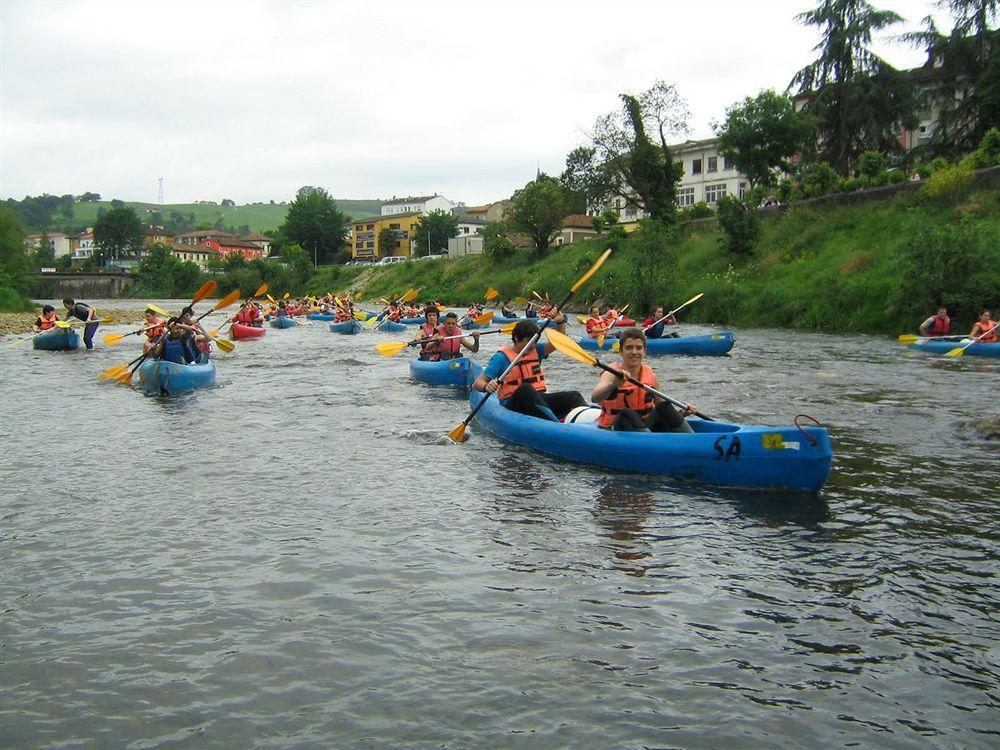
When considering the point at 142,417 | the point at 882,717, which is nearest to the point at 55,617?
the point at 882,717

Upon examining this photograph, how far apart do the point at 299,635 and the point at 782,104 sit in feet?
118

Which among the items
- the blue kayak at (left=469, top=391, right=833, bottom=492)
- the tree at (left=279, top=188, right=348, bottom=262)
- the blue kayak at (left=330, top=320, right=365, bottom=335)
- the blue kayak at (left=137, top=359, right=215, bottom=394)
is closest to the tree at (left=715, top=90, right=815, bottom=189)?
the blue kayak at (left=330, top=320, right=365, bottom=335)

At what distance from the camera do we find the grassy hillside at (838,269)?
1955cm

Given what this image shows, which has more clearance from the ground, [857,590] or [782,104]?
[782,104]

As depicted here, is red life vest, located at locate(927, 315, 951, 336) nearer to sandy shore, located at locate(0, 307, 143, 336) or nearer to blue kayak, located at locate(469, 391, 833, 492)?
blue kayak, located at locate(469, 391, 833, 492)

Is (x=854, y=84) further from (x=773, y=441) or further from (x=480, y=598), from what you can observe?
(x=480, y=598)

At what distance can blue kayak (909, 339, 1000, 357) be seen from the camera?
15742mm

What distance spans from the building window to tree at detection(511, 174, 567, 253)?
1189cm

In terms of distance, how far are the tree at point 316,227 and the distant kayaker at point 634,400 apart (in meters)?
87.6

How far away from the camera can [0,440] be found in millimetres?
9352

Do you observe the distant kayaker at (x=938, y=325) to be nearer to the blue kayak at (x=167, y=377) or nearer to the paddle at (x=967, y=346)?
the paddle at (x=967, y=346)

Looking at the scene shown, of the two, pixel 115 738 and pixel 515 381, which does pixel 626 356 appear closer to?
pixel 515 381

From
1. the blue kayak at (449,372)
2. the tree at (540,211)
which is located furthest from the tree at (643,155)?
the blue kayak at (449,372)

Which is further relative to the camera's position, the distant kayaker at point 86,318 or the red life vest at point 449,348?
the distant kayaker at point 86,318
